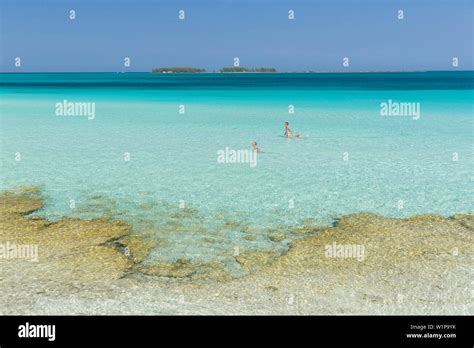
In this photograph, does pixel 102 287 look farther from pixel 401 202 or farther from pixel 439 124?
pixel 439 124

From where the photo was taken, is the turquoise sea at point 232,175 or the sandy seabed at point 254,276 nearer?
the sandy seabed at point 254,276

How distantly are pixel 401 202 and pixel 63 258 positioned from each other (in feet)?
34.3

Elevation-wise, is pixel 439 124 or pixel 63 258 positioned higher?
pixel 439 124

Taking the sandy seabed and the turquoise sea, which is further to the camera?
the turquoise sea

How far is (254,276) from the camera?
33.5 ft

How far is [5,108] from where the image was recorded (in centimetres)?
4781

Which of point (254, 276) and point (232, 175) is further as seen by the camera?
point (232, 175)

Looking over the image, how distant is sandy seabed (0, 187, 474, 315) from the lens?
895cm

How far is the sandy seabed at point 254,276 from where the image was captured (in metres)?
8.95

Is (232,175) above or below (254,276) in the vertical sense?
above

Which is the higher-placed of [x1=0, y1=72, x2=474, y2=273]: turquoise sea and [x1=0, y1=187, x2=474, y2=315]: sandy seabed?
[x1=0, y1=72, x2=474, y2=273]: turquoise sea

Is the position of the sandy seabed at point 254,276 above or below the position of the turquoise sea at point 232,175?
below
